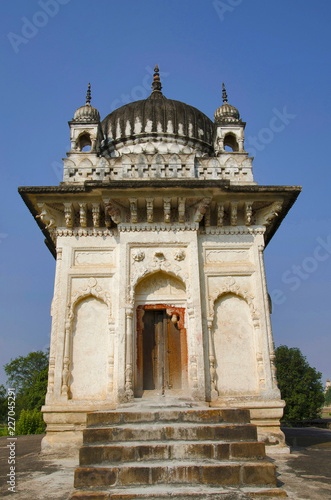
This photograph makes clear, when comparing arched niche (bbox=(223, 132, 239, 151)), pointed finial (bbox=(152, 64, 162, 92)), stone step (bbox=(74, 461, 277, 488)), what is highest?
pointed finial (bbox=(152, 64, 162, 92))

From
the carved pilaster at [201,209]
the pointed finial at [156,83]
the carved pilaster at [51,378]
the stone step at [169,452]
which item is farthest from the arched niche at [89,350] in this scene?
the pointed finial at [156,83]

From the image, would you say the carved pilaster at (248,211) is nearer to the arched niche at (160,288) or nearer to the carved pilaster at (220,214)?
the carved pilaster at (220,214)

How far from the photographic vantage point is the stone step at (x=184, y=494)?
16.0ft

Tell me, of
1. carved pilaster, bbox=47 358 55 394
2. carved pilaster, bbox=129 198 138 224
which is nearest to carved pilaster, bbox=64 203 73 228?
carved pilaster, bbox=129 198 138 224

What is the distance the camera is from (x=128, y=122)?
1371cm

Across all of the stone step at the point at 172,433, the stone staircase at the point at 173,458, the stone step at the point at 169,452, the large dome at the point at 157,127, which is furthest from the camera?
the large dome at the point at 157,127

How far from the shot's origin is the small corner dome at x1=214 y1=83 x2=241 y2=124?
12.2 m

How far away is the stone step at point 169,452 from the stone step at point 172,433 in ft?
0.95

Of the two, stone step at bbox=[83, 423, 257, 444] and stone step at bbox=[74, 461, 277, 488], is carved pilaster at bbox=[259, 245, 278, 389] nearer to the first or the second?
stone step at bbox=[83, 423, 257, 444]

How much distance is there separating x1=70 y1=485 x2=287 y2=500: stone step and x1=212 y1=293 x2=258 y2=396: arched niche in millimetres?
4450

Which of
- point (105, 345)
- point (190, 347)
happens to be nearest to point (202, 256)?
point (190, 347)

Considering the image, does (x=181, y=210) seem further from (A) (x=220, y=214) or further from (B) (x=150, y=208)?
(A) (x=220, y=214)

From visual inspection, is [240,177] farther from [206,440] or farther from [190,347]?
[206,440]

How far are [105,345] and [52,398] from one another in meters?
1.69
